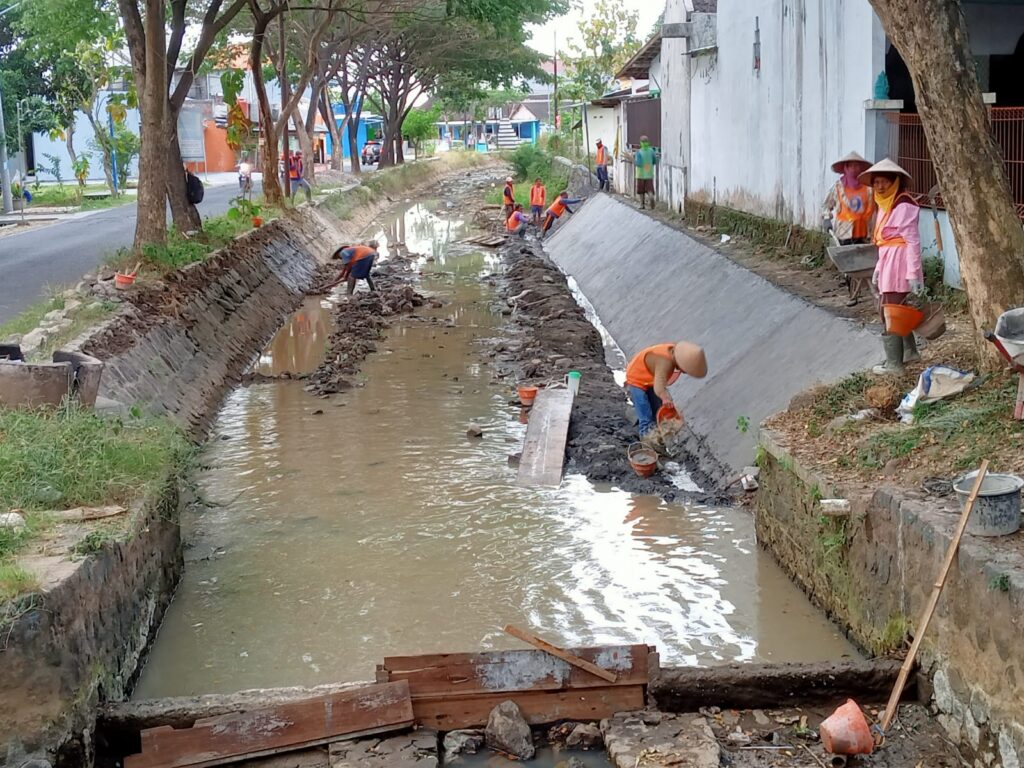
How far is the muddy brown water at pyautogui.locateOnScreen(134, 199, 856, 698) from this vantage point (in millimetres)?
7156

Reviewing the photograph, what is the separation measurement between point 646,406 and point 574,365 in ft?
12.7

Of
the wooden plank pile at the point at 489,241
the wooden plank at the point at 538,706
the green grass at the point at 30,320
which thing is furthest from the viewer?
the wooden plank pile at the point at 489,241

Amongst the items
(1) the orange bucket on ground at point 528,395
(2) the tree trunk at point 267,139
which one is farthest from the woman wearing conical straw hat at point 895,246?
(2) the tree trunk at point 267,139

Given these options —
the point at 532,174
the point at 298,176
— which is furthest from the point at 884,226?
the point at 532,174

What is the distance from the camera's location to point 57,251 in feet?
70.8

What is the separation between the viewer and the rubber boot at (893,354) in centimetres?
841

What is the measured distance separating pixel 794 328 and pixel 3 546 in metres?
7.86

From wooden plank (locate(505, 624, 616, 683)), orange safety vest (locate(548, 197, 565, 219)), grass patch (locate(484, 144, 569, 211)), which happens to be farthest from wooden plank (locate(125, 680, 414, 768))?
grass patch (locate(484, 144, 569, 211))

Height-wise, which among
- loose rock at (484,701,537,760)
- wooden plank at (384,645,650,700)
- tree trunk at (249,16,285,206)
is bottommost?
loose rock at (484,701,537,760)

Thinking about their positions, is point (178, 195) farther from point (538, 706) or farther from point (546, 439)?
point (538, 706)

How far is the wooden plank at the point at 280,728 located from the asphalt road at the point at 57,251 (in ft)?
32.2

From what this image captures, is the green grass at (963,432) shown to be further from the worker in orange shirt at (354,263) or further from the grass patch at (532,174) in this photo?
the grass patch at (532,174)

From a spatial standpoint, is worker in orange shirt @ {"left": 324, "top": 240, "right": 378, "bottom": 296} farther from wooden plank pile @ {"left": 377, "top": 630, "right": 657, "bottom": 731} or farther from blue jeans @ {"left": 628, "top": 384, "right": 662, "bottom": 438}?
wooden plank pile @ {"left": 377, "top": 630, "right": 657, "bottom": 731}

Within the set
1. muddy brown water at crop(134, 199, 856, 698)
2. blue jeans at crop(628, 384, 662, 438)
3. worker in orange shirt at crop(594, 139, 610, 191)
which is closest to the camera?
muddy brown water at crop(134, 199, 856, 698)
